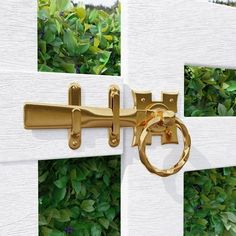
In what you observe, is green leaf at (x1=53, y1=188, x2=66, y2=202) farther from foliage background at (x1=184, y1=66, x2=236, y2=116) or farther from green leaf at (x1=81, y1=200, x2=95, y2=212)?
foliage background at (x1=184, y1=66, x2=236, y2=116)

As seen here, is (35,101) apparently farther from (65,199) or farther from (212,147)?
(212,147)

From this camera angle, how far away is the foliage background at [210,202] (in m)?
1.17

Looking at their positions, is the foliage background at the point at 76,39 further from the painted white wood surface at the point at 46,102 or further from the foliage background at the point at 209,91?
the foliage background at the point at 209,91

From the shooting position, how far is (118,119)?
0.89m

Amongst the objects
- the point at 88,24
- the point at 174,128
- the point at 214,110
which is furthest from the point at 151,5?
the point at 214,110

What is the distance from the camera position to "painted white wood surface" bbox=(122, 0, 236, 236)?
949 mm

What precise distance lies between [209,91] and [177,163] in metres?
0.32

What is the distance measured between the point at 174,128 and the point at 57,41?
0.31 m

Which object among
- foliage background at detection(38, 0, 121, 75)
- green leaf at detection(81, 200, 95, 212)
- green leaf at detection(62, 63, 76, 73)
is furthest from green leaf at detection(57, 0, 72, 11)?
green leaf at detection(81, 200, 95, 212)

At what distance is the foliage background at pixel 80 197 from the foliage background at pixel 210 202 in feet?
0.76


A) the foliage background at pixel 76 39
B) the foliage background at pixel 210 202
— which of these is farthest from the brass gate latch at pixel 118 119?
the foliage background at pixel 210 202

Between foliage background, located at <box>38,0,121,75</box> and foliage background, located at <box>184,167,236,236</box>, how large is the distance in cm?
37

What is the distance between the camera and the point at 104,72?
100 centimetres

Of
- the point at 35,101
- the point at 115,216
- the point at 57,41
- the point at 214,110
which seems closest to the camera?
the point at 35,101
